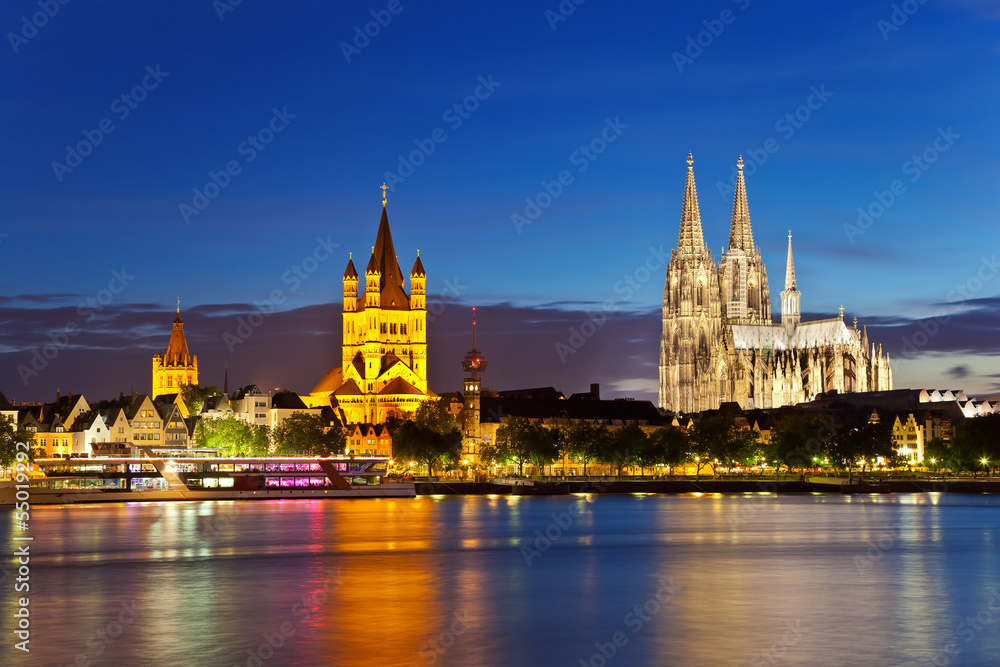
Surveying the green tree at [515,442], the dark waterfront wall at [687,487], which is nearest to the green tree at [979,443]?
the dark waterfront wall at [687,487]

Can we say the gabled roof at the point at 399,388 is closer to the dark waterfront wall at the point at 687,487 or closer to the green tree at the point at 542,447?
the green tree at the point at 542,447

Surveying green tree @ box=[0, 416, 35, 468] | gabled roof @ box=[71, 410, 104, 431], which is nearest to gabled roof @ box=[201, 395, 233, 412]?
gabled roof @ box=[71, 410, 104, 431]

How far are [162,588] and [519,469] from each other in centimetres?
11556

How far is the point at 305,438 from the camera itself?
5974 inches

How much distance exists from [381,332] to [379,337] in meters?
0.98

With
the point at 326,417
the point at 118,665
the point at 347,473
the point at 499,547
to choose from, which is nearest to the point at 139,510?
the point at 347,473

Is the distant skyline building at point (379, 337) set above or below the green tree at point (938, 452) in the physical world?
above

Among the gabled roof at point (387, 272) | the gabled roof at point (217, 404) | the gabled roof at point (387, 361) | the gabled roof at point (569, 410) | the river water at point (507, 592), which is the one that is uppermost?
the gabled roof at point (387, 272)

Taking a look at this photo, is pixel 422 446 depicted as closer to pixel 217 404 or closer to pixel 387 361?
pixel 217 404

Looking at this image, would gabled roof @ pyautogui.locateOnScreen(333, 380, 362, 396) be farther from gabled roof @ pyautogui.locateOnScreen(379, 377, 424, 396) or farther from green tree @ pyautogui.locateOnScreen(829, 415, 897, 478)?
green tree @ pyautogui.locateOnScreen(829, 415, 897, 478)

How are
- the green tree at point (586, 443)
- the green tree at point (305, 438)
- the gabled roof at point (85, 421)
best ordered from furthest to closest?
the green tree at point (305, 438), the green tree at point (586, 443), the gabled roof at point (85, 421)

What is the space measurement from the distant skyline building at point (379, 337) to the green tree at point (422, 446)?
39.7 metres

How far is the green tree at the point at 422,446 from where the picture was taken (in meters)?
140

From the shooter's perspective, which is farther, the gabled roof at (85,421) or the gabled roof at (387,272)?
the gabled roof at (387,272)
